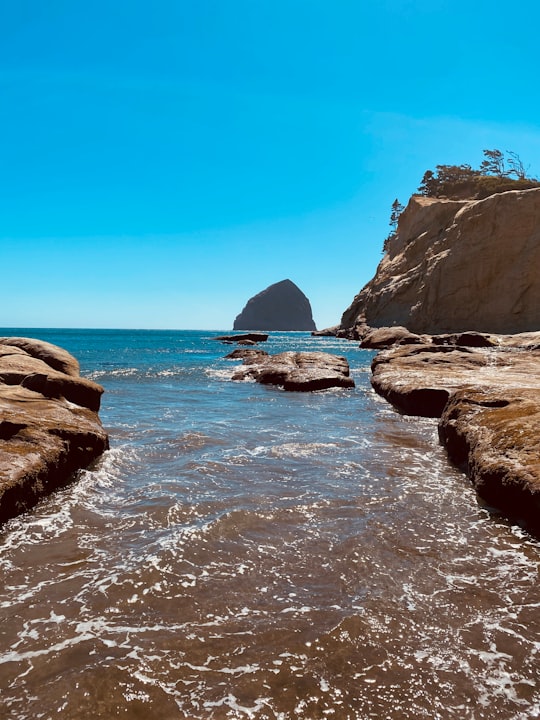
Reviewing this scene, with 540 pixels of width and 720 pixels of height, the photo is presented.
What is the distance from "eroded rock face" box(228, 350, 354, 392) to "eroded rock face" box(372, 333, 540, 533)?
3150 millimetres

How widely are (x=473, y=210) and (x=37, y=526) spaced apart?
223 feet

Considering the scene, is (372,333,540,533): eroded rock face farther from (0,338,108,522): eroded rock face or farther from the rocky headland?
(0,338,108,522): eroded rock face

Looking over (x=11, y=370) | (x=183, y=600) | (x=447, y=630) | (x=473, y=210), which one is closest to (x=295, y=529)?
(x=183, y=600)

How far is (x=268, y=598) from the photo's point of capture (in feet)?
14.3

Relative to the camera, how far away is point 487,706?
10.2ft

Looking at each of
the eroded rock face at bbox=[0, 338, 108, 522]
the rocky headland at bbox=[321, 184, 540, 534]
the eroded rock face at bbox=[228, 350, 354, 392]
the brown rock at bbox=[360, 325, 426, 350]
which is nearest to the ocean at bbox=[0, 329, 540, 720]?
the eroded rock face at bbox=[0, 338, 108, 522]

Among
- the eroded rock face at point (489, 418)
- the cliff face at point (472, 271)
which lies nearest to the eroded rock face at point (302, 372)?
the eroded rock face at point (489, 418)

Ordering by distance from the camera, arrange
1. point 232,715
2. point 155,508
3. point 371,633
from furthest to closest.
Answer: point 155,508 < point 371,633 < point 232,715

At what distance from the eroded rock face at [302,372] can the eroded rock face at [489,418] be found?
3150mm

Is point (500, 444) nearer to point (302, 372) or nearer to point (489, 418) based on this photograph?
point (489, 418)

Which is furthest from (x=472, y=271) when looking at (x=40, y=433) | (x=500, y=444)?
(x=40, y=433)

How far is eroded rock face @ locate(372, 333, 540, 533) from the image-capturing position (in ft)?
20.9

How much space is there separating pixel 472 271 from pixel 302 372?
156 feet

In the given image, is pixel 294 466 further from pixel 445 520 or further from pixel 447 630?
pixel 447 630
